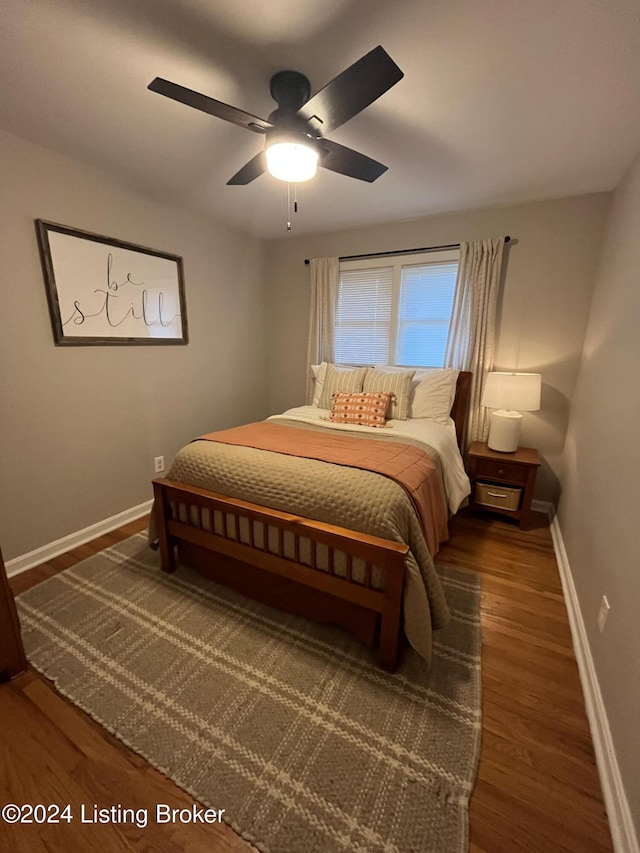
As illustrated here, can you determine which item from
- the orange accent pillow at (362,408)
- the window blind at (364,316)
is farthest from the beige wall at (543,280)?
the orange accent pillow at (362,408)

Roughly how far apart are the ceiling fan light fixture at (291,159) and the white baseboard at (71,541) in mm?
2443

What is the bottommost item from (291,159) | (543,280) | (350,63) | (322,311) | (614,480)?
(614,480)

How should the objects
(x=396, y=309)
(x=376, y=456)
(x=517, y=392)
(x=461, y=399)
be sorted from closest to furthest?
(x=376, y=456) < (x=517, y=392) < (x=461, y=399) < (x=396, y=309)

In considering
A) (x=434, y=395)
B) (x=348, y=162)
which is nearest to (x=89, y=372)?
(x=348, y=162)

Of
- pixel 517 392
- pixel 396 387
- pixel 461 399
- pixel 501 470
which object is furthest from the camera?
pixel 461 399

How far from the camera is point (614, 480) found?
1480 mm

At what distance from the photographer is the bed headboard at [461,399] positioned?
286 centimetres

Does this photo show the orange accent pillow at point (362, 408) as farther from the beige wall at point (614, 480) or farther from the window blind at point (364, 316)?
the beige wall at point (614, 480)

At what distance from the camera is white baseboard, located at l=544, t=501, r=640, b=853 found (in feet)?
3.08

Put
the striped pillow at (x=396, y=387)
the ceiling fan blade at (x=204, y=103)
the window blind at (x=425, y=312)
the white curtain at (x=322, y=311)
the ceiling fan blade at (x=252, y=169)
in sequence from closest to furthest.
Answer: the ceiling fan blade at (x=204, y=103) < the ceiling fan blade at (x=252, y=169) < the striped pillow at (x=396, y=387) < the window blind at (x=425, y=312) < the white curtain at (x=322, y=311)

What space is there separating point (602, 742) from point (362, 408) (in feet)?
6.49

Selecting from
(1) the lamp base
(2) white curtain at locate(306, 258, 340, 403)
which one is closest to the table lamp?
(1) the lamp base

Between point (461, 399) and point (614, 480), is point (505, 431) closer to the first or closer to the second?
point (461, 399)

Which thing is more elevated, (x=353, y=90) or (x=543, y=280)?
(x=353, y=90)
